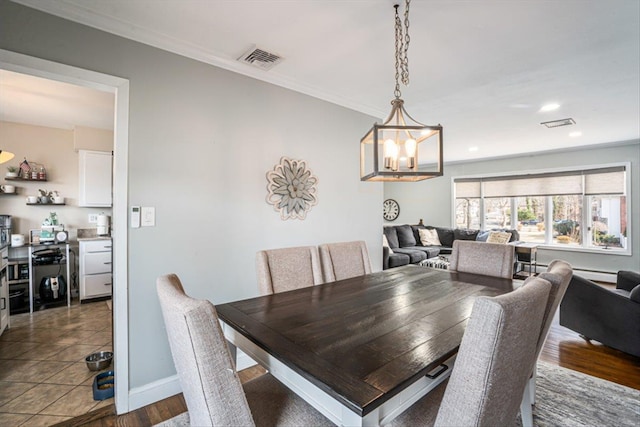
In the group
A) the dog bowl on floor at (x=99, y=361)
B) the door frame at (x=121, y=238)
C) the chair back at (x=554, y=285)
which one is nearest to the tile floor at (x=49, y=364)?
the dog bowl on floor at (x=99, y=361)

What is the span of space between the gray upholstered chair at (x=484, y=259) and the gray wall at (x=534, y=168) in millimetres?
4681

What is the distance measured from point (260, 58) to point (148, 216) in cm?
145

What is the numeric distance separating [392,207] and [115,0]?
7.44 metres

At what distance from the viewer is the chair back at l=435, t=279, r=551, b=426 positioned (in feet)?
2.66

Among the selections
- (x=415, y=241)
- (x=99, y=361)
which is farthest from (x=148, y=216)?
(x=415, y=241)

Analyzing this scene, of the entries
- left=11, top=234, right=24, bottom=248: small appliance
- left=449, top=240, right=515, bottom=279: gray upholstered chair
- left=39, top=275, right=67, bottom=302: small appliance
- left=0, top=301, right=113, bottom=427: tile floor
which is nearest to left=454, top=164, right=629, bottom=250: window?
left=449, top=240, right=515, bottom=279: gray upholstered chair

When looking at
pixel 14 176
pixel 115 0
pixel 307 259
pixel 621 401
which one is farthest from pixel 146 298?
pixel 14 176

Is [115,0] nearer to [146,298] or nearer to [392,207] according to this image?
[146,298]

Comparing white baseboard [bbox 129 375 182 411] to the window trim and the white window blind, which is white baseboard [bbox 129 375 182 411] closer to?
the window trim

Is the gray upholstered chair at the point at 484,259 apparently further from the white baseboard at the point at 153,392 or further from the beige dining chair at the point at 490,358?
the white baseboard at the point at 153,392

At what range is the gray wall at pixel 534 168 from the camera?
5.04 m

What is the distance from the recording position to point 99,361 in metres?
2.39

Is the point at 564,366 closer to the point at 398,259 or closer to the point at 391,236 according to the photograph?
the point at 398,259

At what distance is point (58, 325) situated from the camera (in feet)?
11.0
